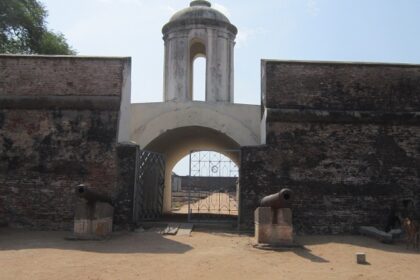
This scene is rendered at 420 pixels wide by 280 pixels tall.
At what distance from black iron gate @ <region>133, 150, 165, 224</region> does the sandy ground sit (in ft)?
4.48

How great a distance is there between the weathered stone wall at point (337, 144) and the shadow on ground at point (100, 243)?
251 cm

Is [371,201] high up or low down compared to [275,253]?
up

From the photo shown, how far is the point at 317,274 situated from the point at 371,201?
499 cm

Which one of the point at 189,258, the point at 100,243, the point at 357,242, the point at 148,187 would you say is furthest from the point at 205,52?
the point at 189,258

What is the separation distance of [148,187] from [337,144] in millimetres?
5101

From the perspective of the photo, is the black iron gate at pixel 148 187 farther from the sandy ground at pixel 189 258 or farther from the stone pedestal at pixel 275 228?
the stone pedestal at pixel 275 228

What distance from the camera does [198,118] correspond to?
13.1 meters

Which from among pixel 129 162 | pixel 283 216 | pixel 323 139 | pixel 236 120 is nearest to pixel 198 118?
pixel 236 120

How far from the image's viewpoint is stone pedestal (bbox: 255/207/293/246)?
935 centimetres

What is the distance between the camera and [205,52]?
1480cm

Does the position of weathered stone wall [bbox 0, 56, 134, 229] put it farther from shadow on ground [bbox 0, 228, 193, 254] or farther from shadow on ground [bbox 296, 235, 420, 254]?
shadow on ground [bbox 296, 235, 420, 254]

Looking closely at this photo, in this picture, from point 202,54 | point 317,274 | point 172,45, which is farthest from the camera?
point 202,54

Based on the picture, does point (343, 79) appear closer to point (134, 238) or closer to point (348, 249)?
point (348, 249)

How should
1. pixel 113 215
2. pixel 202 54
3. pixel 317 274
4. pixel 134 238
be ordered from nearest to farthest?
1. pixel 317 274
2. pixel 134 238
3. pixel 113 215
4. pixel 202 54
